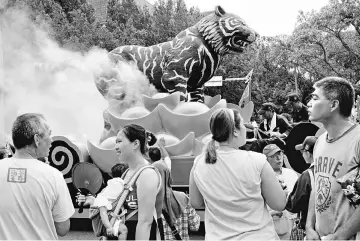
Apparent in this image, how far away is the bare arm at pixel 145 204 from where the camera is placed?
9.21 ft

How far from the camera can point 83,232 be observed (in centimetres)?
706

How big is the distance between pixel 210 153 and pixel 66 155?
203 inches

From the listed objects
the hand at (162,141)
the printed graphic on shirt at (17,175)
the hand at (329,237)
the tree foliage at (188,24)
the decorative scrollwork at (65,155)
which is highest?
the tree foliage at (188,24)

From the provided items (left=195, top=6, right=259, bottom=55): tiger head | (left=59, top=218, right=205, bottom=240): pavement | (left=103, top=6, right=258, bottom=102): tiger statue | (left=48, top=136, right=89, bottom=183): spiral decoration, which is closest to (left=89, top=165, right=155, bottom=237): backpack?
(left=59, top=218, right=205, bottom=240): pavement

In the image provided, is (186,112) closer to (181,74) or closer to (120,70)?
(181,74)

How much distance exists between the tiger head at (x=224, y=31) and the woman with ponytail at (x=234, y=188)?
20.3 ft

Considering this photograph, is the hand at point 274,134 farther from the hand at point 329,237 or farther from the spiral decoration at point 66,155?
the hand at point 329,237

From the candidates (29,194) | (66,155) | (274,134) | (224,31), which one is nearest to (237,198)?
(29,194)

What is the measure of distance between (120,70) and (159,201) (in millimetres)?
6309

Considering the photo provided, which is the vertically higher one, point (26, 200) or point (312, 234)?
point (26, 200)

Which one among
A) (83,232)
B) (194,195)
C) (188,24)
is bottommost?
(83,232)

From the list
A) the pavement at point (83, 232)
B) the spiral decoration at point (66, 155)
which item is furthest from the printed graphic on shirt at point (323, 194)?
the spiral decoration at point (66, 155)

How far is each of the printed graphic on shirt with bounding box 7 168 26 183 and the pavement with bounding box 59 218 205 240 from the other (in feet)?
13.7

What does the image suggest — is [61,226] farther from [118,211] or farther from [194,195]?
[194,195]
